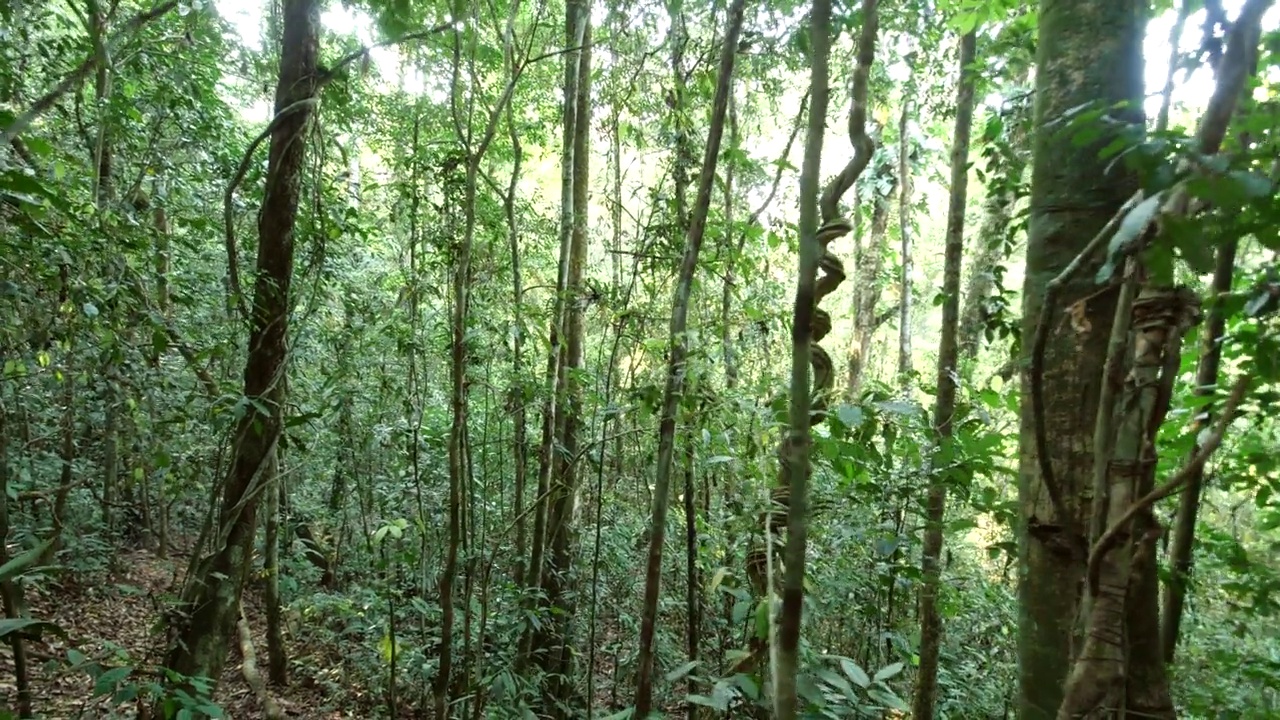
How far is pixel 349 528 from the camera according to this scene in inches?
247

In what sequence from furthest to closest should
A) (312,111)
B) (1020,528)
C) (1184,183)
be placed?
(312,111) < (1020,528) < (1184,183)

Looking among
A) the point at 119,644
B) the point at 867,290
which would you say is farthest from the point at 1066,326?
the point at 867,290

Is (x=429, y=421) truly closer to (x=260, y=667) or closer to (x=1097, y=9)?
(x=260, y=667)

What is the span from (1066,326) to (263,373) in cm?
300

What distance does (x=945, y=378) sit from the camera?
3.47 meters

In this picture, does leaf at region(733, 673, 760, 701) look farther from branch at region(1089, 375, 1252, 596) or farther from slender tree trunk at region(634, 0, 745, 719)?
branch at region(1089, 375, 1252, 596)

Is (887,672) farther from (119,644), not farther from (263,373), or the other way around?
(119,644)

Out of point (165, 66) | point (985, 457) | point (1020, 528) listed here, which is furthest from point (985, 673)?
point (165, 66)

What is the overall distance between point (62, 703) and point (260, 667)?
137 cm

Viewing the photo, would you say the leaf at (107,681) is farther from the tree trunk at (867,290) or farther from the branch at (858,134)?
the tree trunk at (867,290)

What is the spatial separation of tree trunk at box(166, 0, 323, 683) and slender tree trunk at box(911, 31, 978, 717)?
2746mm

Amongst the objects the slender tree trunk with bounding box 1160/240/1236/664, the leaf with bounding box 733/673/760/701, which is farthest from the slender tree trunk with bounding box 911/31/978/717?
the leaf with bounding box 733/673/760/701

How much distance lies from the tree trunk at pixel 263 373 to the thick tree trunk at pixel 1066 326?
2.61 m

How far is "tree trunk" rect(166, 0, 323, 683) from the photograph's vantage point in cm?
292
